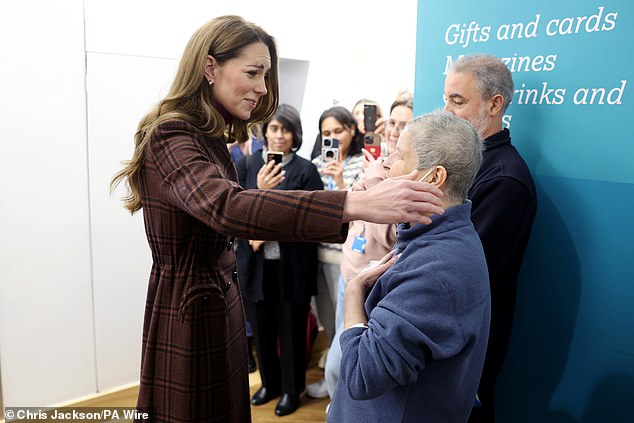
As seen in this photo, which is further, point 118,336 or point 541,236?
point 118,336

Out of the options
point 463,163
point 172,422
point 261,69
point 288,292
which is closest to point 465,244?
point 463,163

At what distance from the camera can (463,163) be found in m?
1.26

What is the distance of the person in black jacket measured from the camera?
10.5 feet

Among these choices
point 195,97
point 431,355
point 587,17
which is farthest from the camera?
point 587,17

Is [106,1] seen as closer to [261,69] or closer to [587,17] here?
[261,69]

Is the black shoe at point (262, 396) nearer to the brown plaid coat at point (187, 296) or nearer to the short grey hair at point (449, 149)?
the brown plaid coat at point (187, 296)

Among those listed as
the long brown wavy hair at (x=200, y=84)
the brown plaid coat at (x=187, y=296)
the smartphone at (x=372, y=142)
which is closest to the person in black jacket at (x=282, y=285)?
the smartphone at (x=372, y=142)

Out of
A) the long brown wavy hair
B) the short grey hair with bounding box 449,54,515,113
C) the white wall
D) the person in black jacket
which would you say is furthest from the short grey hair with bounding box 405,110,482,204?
the white wall

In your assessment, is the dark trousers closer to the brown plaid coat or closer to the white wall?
the white wall

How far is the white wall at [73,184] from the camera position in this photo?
8.90 ft

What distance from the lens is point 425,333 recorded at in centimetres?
114

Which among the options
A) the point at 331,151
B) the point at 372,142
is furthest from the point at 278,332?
the point at 372,142

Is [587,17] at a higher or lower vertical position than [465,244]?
higher

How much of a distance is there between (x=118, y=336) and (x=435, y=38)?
2313mm
